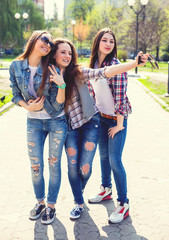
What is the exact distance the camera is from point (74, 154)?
113 inches

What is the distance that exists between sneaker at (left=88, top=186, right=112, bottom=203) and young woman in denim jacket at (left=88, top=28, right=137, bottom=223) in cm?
38

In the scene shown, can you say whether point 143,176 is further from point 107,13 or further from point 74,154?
point 107,13

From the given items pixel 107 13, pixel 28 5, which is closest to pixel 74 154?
pixel 107 13

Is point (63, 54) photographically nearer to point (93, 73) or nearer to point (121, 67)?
point (93, 73)

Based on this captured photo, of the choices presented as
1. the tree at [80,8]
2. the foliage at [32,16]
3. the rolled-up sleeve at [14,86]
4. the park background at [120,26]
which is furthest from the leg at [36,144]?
the tree at [80,8]

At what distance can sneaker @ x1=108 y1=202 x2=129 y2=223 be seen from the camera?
2948 millimetres

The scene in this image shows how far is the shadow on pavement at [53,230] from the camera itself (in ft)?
8.83

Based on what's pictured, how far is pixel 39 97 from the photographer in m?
2.64

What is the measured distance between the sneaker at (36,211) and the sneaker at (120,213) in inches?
29.5

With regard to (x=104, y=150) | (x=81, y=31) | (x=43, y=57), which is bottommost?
(x=104, y=150)

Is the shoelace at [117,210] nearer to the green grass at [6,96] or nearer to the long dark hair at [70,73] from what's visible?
the long dark hair at [70,73]

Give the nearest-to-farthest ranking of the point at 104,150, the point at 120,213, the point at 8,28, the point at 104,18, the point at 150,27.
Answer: the point at 120,213
the point at 104,150
the point at 8,28
the point at 150,27
the point at 104,18

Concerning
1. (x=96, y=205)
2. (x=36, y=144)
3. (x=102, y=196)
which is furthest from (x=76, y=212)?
(x=36, y=144)

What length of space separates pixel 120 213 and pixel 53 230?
72 cm
